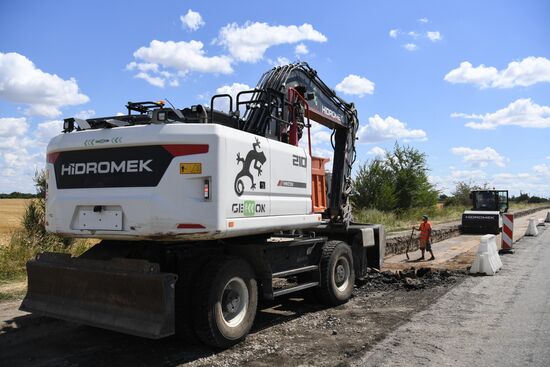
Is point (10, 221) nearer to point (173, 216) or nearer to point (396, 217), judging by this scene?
point (396, 217)

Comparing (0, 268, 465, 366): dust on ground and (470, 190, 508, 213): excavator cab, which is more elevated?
(470, 190, 508, 213): excavator cab

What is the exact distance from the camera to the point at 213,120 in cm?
637

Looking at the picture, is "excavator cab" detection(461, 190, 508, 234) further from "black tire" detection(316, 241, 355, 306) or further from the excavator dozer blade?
the excavator dozer blade

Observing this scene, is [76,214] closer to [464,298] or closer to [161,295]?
[161,295]

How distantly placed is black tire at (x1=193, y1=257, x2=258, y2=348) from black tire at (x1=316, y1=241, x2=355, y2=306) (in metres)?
2.11

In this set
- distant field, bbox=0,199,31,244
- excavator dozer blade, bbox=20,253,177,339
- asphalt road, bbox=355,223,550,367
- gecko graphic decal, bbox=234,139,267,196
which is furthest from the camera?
distant field, bbox=0,199,31,244

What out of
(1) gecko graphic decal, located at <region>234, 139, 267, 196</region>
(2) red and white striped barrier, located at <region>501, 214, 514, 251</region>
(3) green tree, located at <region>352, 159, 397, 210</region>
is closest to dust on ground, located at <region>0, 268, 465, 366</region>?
(1) gecko graphic decal, located at <region>234, 139, 267, 196</region>

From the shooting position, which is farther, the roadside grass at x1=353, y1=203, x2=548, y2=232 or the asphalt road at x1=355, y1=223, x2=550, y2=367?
the roadside grass at x1=353, y1=203, x2=548, y2=232

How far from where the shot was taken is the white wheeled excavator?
5449 mm

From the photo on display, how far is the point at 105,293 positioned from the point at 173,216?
52.2 inches

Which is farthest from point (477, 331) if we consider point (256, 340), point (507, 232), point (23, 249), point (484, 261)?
point (507, 232)

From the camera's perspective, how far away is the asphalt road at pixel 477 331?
550 centimetres

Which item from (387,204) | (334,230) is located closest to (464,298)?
(334,230)

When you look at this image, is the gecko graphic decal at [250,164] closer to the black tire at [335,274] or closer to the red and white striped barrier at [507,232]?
the black tire at [335,274]
